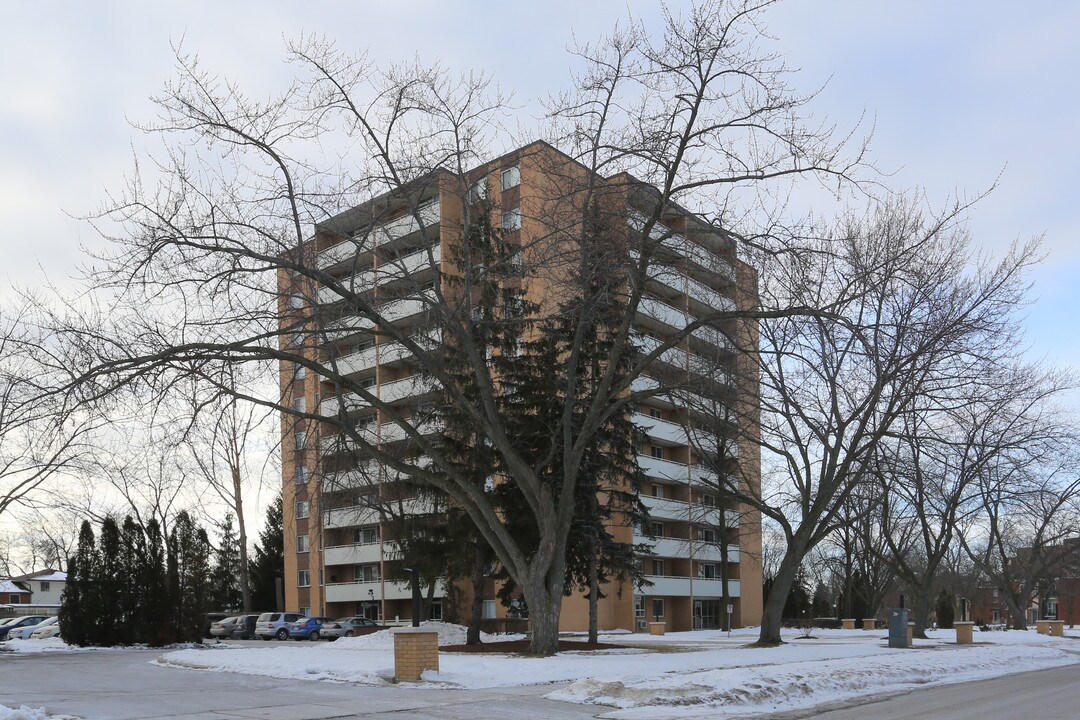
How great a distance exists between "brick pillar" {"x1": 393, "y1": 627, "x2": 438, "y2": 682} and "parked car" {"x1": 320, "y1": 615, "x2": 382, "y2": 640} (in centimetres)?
3388

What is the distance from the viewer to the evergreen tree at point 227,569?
7431cm

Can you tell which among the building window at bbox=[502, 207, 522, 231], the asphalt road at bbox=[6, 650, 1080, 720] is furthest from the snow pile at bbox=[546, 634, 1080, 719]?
the building window at bbox=[502, 207, 522, 231]

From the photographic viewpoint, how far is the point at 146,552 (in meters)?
41.6

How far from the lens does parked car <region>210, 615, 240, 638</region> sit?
5376 cm

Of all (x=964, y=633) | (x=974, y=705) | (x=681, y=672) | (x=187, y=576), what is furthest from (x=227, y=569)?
(x=974, y=705)

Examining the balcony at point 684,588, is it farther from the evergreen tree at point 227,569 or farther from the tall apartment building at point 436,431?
the evergreen tree at point 227,569

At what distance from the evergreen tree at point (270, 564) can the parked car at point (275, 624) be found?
21.2 meters

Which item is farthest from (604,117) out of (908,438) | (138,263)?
(908,438)

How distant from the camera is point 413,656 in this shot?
19.0 metres

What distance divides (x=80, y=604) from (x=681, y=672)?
2910 cm

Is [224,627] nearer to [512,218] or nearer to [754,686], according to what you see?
[512,218]

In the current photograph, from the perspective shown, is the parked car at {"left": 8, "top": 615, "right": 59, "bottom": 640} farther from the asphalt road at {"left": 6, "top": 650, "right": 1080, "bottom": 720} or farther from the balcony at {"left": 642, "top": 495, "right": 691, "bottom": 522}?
the asphalt road at {"left": 6, "top": 650, "right": 1080, "bottom": 720}

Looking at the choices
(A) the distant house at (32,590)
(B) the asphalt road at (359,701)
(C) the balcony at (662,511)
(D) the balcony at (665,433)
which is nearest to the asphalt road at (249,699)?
(B) the asphalt road at (359,701)

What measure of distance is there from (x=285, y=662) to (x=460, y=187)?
1220cm
